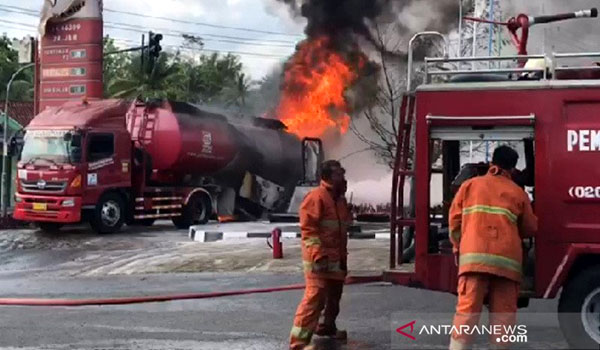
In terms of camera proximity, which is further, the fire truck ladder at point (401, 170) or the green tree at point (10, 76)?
the green tree at point (10, 76)

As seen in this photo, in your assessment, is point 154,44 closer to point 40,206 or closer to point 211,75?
point 40,206

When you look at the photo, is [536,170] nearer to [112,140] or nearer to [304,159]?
[112,140]

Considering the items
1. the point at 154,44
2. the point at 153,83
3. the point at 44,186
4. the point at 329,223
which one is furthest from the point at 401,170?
the point at 153,83

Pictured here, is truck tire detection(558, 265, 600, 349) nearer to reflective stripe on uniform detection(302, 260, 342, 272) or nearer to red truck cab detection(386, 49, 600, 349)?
red truck cab detection(386, 49, 600, 349)

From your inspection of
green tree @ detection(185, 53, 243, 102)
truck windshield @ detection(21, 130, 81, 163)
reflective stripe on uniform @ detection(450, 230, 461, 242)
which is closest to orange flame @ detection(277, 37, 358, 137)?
truck windshield @ detection(21, 130, 81, 163)

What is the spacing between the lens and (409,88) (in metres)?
7.15

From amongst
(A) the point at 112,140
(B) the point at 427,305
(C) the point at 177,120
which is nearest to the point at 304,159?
(C) the point at 177,120

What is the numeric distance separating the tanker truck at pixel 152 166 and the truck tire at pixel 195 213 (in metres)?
0.03

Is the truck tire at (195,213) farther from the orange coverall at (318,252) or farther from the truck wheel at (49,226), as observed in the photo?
the orange coverall at (318,252)

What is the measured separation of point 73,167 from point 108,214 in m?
1.57

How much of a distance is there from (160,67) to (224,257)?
34838 millimetres

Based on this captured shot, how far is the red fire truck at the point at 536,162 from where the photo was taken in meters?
6.40

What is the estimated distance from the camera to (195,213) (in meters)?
23.3

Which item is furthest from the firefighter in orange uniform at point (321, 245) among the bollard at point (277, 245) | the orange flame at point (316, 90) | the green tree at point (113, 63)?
the green tree at point (113, 63)
